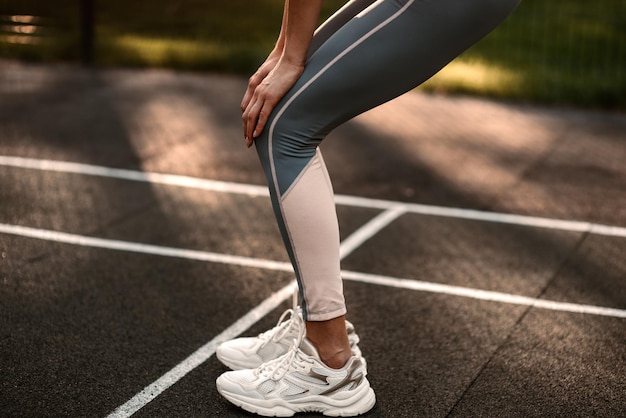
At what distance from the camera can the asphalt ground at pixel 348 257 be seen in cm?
315

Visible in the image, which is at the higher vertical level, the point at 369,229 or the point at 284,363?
the point at 284,363

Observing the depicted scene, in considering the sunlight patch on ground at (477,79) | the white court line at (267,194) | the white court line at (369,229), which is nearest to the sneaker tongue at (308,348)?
the white court line at (369,229)

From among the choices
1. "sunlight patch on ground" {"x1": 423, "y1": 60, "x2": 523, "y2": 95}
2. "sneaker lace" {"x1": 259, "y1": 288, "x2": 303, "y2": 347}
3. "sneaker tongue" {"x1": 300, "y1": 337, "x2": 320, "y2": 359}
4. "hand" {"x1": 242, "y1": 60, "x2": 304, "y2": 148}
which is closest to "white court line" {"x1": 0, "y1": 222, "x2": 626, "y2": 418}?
"sneaker lace" {"x1": 259, "y1": 288, "x2": 303, "y2": 347}

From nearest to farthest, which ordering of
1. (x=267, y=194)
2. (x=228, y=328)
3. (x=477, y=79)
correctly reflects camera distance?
(x=228, y=328), (x=267, y=194), (x=477, y=79)

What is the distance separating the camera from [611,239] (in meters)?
4.88

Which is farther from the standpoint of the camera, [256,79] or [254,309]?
[254,309]

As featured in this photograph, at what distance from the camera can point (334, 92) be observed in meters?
2.63

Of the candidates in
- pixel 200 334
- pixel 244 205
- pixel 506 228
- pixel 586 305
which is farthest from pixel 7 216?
pixel 586 305

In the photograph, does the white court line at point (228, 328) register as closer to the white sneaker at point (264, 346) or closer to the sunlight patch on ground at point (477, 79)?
the white sneaker at point (264, 346)

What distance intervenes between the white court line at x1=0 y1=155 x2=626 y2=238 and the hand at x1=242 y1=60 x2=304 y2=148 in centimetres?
269

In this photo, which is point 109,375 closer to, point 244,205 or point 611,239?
point 244,205

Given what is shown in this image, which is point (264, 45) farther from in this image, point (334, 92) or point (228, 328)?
point (334, 92)

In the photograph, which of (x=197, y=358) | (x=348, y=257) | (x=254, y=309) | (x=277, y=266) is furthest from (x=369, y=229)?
(x=197, y=358)

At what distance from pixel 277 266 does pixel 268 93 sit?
180 cm
